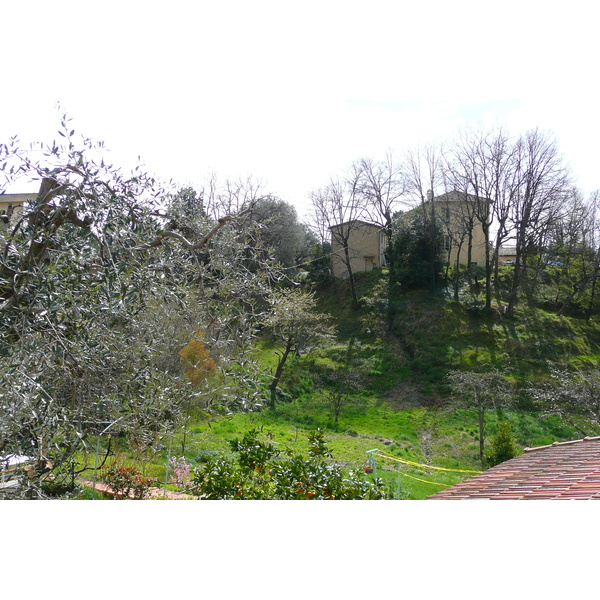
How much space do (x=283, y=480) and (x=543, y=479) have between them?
105 centimetres

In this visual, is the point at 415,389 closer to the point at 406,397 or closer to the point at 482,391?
the point at 406,397

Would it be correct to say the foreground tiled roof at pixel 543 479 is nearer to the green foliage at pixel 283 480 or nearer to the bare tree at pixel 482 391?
the green foliage at pixel 283 480

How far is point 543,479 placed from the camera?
6.31 feet

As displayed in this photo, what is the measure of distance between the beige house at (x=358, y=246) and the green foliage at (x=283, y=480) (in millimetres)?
5366

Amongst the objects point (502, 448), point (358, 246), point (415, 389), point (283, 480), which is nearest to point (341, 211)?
point (358, 246)

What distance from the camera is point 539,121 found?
6695 millimetres

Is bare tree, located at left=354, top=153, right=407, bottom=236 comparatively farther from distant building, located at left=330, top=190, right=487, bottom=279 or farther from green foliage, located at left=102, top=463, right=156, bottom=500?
green foliage, located at left=102, top=463, right=156, bottom=500

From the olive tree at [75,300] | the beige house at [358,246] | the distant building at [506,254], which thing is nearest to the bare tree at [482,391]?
the distant building at [506,254]

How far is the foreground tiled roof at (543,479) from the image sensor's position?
5.23 ft

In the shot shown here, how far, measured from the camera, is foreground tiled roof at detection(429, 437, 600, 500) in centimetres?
159

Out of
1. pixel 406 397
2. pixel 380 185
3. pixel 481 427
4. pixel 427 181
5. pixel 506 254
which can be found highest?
pixel 427 181
